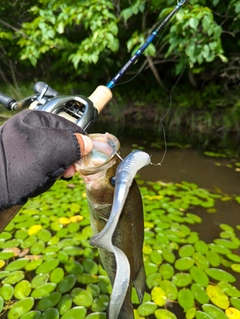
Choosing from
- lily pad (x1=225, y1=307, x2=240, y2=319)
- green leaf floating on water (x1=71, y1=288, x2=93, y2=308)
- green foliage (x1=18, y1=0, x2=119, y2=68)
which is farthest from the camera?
green foliage (x1=18, y1=0, x2=119, y2=68)

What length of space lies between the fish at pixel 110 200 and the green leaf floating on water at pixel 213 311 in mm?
715

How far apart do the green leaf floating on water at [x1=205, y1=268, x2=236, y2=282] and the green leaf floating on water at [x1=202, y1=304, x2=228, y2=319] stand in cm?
28

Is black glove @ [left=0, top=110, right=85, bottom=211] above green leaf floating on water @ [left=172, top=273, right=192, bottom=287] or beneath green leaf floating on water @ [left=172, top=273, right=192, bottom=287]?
above

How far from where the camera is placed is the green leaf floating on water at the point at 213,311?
5.98ft

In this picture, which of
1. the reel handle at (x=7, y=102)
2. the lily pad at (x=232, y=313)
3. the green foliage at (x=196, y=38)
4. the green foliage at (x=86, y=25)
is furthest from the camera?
the green foliage at (x=86, y=25)

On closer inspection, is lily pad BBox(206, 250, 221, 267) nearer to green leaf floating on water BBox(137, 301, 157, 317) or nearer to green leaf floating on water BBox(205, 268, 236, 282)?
green leaf floating on water BBox(205, 268, 236, 282)

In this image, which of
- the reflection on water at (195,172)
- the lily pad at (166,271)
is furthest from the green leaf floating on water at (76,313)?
the reflection on water at (195,172)

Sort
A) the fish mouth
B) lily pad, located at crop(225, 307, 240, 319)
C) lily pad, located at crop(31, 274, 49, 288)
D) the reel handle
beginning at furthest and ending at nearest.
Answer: lily pad, located at crop(31, 274, 49, 288)
lily pad, located at crop(225, 307, 240, 319)
the reel handle
the fish mouth

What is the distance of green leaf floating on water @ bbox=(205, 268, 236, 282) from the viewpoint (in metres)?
2.13

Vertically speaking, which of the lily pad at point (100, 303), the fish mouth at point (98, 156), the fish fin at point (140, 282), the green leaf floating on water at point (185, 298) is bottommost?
the green leaf floating on water at point (185, 298)

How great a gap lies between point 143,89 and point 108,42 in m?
4.68

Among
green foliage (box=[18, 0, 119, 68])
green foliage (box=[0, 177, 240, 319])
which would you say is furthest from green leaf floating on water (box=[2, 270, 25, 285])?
green foliage (box=[18, 0, 119, 68])

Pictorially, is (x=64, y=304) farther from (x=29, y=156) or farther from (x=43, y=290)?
(x=29, y=156)

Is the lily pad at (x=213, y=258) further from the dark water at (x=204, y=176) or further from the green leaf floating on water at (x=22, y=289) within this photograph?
the green leaf floating on water at (x=22, y=289)
